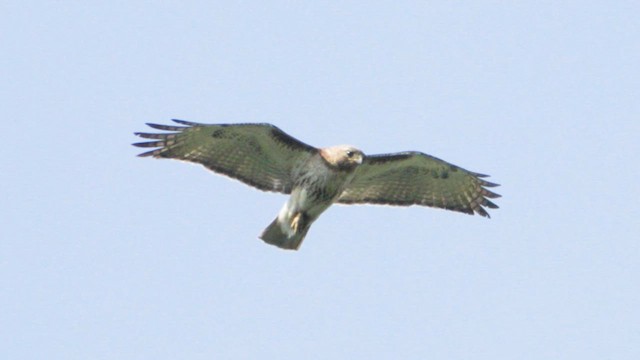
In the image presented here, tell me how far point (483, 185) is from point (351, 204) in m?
2.07

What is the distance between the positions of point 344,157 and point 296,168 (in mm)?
819

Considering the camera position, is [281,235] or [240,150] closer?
[281,235]

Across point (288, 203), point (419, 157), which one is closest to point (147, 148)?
point (288, 203)

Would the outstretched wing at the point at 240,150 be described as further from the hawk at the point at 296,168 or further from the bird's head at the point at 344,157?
the bird's head at the point at 344,157

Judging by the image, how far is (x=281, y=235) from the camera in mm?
19484

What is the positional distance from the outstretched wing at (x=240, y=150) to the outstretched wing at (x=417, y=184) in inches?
43.5

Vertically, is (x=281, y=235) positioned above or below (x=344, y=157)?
below

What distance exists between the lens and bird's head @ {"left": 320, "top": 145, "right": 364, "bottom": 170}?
1931 centimetres

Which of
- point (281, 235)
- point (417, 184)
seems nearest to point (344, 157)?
point (281, 235)

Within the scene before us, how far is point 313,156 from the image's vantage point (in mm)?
19609

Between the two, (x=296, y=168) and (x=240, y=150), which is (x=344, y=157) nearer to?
(x=296, y=168)

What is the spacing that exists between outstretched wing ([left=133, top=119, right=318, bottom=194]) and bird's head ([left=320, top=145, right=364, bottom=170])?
325 millimetres

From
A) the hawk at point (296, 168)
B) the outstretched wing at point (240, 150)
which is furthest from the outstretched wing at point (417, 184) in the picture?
the outstretched wing at point (240, 150)

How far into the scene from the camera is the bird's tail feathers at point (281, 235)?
19.5 m
